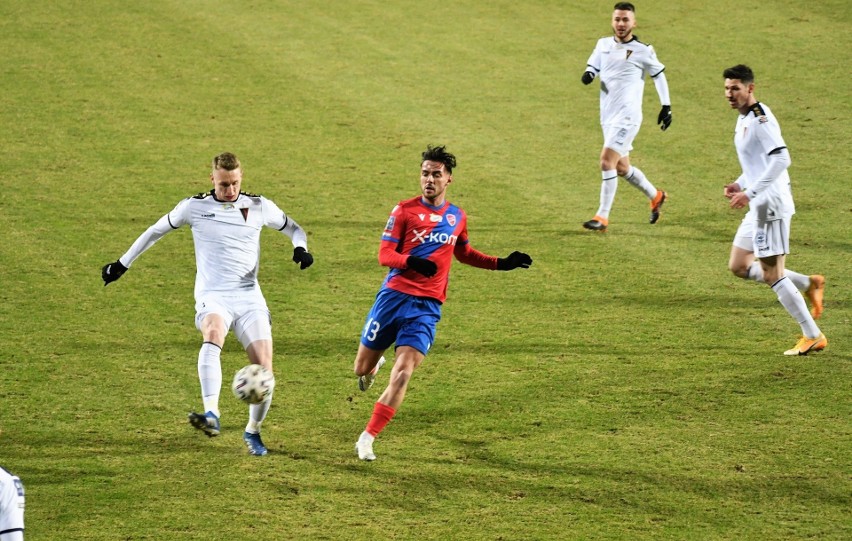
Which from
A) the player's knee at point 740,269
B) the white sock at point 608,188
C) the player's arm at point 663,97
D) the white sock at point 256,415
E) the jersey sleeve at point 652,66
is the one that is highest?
the jersey sleeve at point 652,66

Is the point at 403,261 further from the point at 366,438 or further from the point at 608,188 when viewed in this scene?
the point at 608,188

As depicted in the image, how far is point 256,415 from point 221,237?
53.0 inches

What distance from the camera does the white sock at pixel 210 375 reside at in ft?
26.9

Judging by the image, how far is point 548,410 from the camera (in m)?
9.34

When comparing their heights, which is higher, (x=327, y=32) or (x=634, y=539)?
(x=327, y=32)

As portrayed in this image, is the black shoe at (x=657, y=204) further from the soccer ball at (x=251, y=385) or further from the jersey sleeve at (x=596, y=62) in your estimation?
the soccer ball at (x=251, y=385)

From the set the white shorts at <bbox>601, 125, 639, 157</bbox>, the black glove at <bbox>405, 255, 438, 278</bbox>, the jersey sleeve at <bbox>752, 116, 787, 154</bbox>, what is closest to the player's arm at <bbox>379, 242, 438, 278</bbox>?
the black glove at <bbox>405, 255, 438, 278</bbox>

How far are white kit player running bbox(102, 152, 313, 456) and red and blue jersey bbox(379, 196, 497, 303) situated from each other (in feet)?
2.14

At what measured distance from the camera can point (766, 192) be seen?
1014 centimetres

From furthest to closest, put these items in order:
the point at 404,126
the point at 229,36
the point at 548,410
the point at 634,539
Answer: the point at 229,36
the point at 404,126
the point at 548,410
the point at 634,539

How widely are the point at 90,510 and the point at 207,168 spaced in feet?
29.5

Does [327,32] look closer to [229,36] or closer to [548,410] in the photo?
[229,36]

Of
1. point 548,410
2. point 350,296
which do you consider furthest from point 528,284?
point 548,410

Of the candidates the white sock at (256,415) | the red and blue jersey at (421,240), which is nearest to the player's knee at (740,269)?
the red and blue jersey at (421,240)
